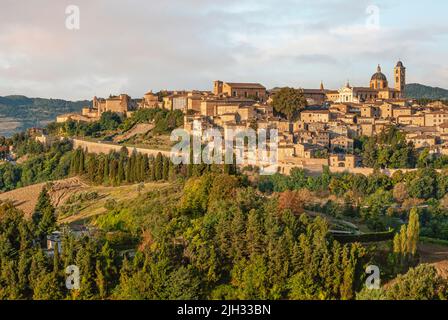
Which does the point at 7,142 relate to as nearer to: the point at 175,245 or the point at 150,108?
the point at 150,108

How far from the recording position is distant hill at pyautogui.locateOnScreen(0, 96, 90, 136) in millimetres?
84812

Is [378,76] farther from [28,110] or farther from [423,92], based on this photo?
[28,110]

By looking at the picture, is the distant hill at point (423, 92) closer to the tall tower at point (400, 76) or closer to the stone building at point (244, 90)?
the tall tower at point (400, 76)

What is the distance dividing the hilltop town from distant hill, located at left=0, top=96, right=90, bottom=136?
36.5 metres

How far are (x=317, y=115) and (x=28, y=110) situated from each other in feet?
204

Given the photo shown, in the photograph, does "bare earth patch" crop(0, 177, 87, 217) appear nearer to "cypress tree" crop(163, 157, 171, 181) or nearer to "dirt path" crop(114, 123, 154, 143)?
"cypress tree" crop(163, 157, 171, 181)

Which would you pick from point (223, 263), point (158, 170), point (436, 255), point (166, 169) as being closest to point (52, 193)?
point (158, 170)

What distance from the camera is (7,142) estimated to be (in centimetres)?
4753

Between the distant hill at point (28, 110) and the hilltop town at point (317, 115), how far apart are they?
36.5 metres

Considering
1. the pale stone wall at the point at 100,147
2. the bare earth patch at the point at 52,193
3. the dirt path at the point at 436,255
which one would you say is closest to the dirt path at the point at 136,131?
the pale stone wall at the point at 100,147

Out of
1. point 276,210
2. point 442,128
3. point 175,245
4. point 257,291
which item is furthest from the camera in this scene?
point 442,128

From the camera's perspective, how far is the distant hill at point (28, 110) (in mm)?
84812

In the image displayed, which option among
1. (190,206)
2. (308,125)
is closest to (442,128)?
(308,125)
